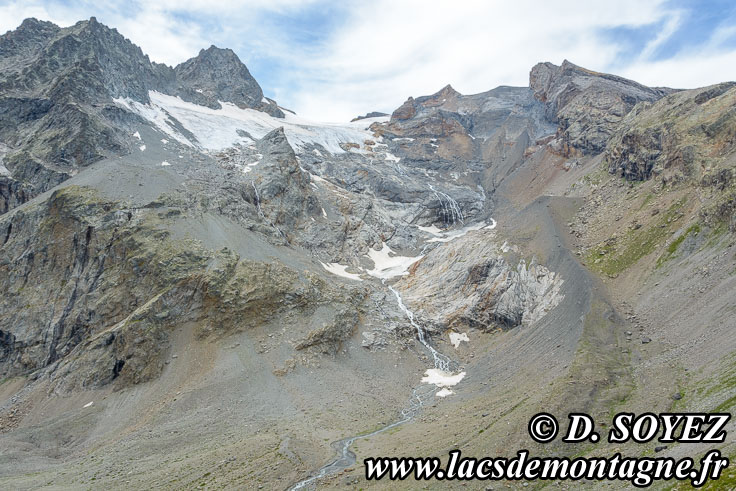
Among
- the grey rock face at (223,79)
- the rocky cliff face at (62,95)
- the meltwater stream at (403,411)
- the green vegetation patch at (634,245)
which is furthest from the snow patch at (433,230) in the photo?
the grey rock face at (223,79)

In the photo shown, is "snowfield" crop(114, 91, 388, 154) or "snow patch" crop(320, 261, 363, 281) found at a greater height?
"snowfield" crop(114, 91, 388, 154)

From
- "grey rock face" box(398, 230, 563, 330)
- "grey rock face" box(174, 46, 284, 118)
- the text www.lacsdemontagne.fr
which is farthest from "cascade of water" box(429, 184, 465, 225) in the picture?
the text www.lacsdemontagne.fr

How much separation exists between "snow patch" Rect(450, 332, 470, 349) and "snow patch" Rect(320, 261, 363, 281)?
781 inches

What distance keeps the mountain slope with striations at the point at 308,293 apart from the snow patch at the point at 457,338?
728mm

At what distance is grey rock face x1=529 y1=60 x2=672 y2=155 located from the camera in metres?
93.7

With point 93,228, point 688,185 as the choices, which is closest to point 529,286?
point 688,185

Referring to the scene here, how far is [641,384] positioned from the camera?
106 feet

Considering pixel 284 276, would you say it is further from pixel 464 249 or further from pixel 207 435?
pixel 464 249

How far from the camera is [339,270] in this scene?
246 ft

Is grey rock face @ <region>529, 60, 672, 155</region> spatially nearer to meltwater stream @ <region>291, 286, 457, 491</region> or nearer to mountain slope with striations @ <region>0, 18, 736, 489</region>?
mountain slope with striations @ <region>0, 18, 736, 489</region>

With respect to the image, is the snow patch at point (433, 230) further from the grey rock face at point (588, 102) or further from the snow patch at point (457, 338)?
the snow patch at point (457, 338)

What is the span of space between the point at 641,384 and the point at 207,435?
34.4 metres

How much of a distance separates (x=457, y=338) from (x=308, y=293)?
2047 centimetres

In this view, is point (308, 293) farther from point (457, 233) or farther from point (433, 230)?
point (433, 230)
